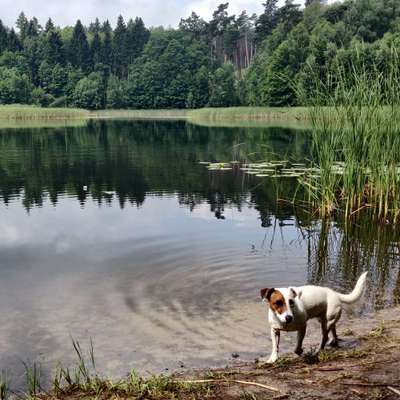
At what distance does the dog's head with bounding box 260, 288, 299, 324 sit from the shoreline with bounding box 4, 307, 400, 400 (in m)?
0.55

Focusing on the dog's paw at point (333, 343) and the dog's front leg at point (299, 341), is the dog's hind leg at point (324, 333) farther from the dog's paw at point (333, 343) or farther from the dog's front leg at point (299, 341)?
the dog's front leg at point (299, 341)

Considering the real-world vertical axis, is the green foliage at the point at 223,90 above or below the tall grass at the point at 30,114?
above

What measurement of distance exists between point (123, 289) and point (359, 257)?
5.35m

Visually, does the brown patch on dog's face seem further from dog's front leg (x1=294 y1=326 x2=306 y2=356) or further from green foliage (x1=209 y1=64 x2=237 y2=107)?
green foliage (x1=209 y1=64 x2=237 y2=107)

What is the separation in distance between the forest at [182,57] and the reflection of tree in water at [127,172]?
50.8m

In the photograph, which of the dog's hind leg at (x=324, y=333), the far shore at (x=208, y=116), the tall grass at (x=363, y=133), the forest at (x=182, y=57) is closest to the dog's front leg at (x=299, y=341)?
the dog's hind leg at (x=324, y=333)

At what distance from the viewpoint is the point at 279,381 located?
5.19 meters

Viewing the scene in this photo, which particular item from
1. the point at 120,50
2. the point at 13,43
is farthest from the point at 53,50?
the point at 120,50

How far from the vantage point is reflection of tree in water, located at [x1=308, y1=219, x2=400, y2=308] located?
969 cm

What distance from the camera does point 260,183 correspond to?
2195cm

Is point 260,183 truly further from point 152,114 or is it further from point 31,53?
point 31,53

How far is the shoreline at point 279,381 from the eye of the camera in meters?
4.86

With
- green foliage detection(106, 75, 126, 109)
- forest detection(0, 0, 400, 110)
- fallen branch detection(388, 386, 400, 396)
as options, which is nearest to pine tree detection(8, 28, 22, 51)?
forest detection(0, 0, 400, 110)

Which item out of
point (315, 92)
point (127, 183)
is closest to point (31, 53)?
point (127, 183)
